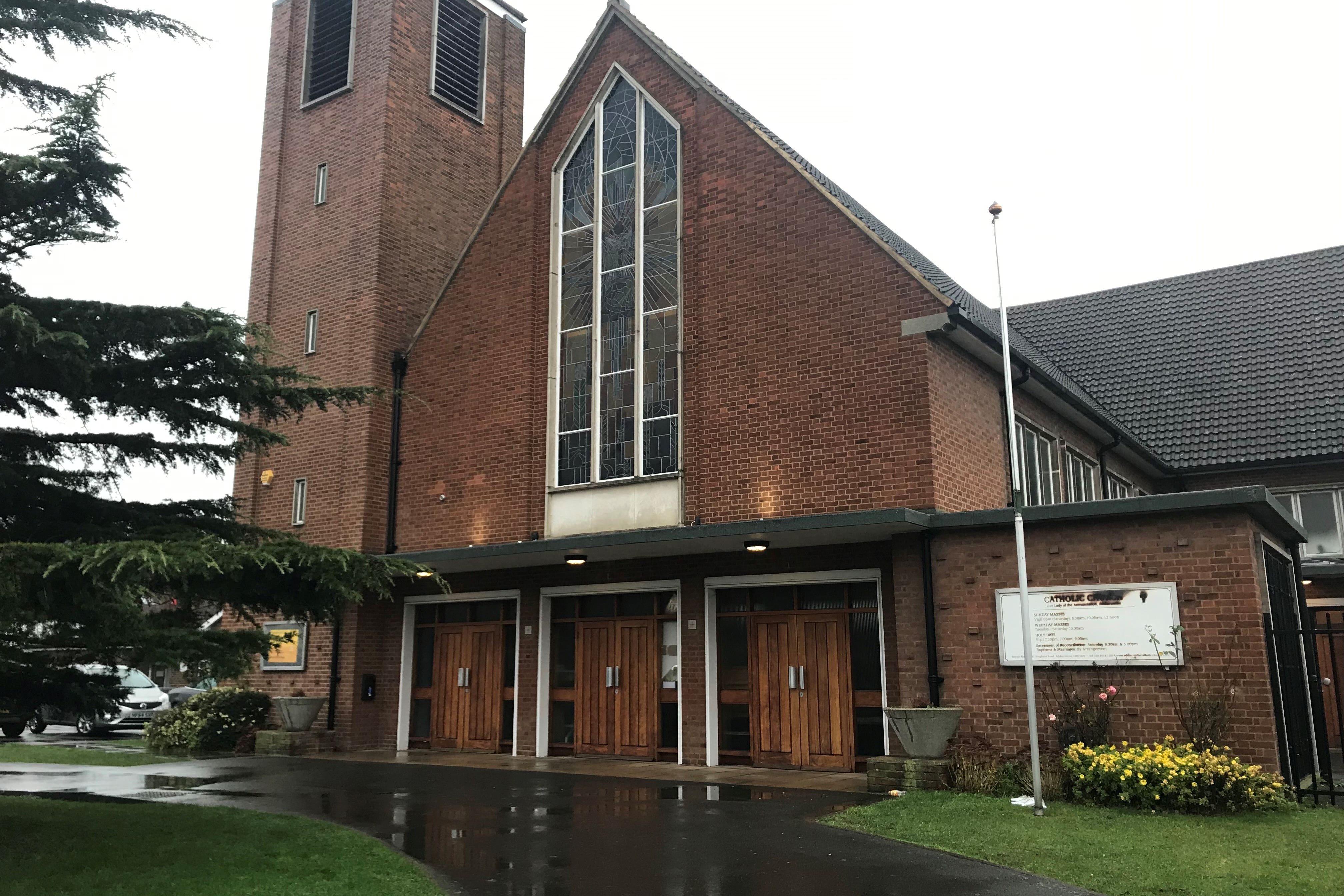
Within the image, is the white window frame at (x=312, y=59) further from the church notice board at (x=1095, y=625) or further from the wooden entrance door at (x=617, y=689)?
the church notice board at (x=1095, y=625)

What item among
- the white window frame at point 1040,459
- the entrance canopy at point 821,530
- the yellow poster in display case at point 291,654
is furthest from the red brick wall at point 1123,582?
the yellow poster in display case at point 291,654

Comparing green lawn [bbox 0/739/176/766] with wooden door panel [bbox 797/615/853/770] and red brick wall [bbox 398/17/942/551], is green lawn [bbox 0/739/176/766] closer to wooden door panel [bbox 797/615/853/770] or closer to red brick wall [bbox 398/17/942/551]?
red brick wall [bbox 398/17/942/551]

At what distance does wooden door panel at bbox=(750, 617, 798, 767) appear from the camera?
15266 mm

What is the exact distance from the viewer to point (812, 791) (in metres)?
12.8

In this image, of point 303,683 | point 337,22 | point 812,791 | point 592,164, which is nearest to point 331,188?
point 337,22

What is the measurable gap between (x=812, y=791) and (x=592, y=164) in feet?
36.6

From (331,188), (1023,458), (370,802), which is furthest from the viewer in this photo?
(331,188)

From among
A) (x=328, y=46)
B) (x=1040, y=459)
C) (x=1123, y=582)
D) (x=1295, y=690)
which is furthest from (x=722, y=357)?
(x=328, y=46)

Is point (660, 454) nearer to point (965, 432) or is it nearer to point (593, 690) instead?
point (593, 690)

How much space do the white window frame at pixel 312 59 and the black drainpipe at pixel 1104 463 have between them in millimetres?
16643

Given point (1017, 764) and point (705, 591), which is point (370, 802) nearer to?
point (705, 591)

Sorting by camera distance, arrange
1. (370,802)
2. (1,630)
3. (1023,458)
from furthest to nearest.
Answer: (1023,458) → (370,802) → (1,630)

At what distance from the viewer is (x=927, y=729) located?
12.5 meters

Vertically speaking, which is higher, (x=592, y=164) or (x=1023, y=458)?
(x=592, y=164)
